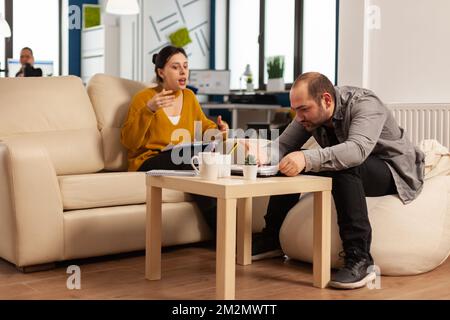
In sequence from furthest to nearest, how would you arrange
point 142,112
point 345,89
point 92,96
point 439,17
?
point 439,17 < point 92,96 < point 142,112 < point 345,89

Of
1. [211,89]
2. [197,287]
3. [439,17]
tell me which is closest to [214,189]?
[197,287]

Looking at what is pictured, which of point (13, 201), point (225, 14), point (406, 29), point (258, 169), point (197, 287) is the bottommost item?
point (197, 287)

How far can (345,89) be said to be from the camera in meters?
2.53

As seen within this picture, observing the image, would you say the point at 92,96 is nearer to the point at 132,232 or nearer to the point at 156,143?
the point at 156,143

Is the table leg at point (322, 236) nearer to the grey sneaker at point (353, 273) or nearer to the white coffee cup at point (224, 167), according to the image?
the grey sneaker at point (353, 273)

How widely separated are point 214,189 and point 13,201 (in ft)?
3.14

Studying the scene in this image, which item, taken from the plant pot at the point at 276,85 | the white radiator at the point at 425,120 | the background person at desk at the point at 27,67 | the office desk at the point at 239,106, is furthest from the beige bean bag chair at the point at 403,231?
the background person at desk at the point at 27,67

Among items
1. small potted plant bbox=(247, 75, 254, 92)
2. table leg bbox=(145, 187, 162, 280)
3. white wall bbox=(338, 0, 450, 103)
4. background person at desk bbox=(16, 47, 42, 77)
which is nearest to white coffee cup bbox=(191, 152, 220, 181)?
table leg bbox=(145, 187, 162, 280)

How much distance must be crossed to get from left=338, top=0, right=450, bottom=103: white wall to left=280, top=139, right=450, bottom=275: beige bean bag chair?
2.18m

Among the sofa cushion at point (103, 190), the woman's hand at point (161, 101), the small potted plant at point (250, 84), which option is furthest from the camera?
the small potted plant at point (250, 84)

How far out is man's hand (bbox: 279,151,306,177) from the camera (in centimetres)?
227

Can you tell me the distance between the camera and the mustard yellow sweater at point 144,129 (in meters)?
3.10

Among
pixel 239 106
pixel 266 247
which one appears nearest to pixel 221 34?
pixel 239 106

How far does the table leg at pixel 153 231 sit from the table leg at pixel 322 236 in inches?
23.5
